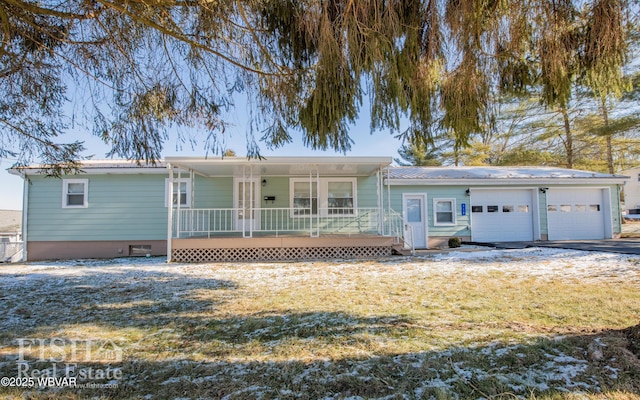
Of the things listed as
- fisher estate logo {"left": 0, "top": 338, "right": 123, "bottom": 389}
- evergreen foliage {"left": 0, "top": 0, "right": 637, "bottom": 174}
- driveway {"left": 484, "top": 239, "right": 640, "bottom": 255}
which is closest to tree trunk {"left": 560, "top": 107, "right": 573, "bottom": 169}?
driveway {"left": 484, "top": 239, "right": 640, "bottom": 255}

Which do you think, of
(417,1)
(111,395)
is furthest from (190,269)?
(417,1)

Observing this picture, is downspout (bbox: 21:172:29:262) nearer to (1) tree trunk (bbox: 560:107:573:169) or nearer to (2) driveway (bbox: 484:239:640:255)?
(2) driveway (bbox: 484:239:640:255)

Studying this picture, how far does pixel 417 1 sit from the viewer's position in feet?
9.35

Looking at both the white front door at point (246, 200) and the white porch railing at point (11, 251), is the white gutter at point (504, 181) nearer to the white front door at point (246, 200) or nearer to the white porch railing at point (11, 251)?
the white front door at point (246, 200)

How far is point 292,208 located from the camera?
30.6 feet

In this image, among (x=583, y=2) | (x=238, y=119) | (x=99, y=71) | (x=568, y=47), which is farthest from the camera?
(x=99, y=71)

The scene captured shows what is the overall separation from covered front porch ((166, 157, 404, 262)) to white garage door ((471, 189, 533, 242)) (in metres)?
3.22

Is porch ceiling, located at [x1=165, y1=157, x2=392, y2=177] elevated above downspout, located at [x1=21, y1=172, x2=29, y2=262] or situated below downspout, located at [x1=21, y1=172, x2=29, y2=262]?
above

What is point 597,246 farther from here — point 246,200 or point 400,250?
point 246,200

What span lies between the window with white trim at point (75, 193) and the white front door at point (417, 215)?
1043cm

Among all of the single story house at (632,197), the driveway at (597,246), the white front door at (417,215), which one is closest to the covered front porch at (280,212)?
the white front door at (417,215)

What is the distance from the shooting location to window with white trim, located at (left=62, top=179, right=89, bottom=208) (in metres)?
10.2

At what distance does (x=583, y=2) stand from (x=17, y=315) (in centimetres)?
687

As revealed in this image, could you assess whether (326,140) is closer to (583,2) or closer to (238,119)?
(238,119)
